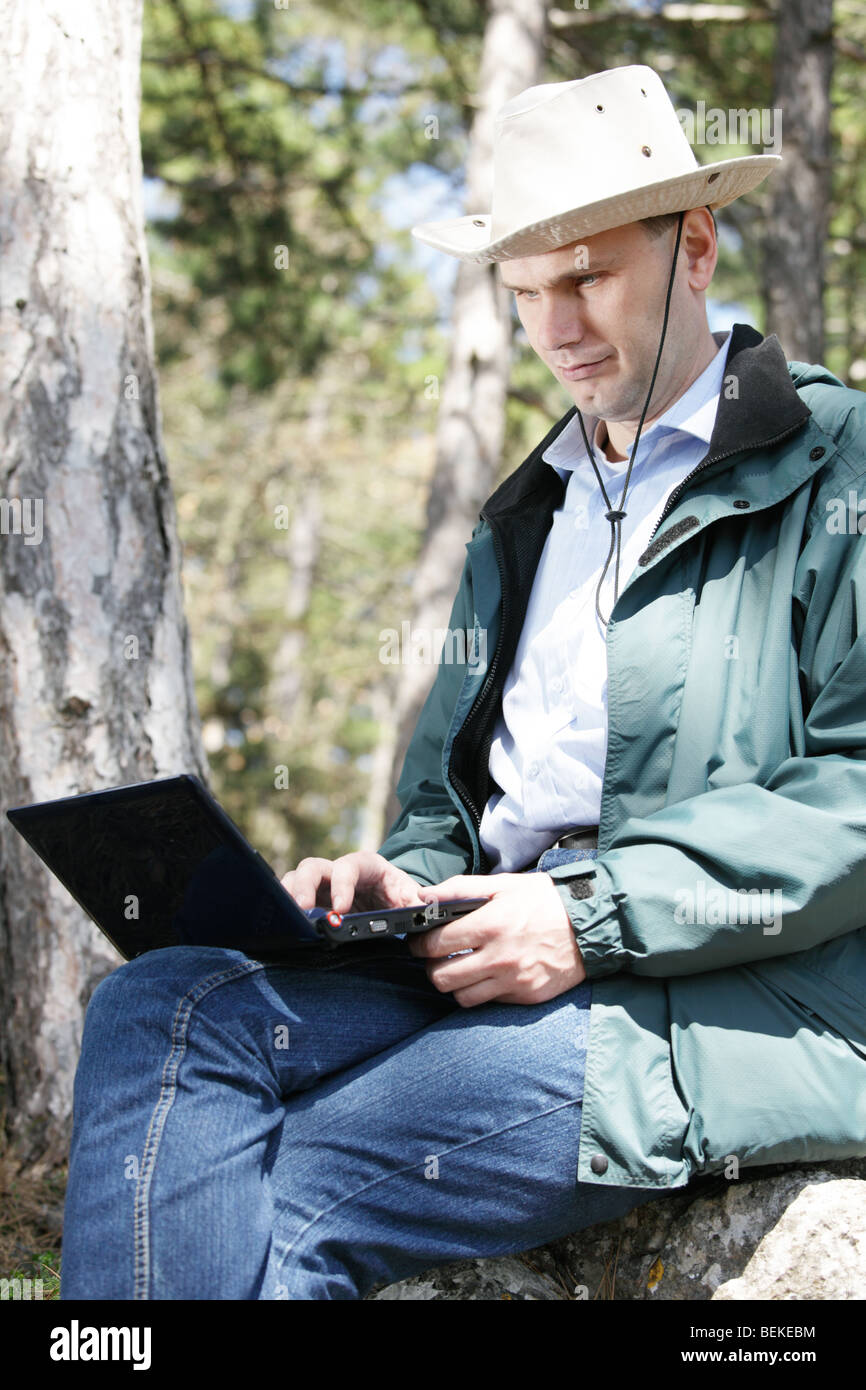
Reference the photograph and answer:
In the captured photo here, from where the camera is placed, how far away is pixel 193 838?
6.59 ft

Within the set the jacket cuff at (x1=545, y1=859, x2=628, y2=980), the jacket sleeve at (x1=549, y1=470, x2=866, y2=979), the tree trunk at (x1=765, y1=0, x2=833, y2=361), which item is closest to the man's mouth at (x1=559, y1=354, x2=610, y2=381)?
the jacket sleeve at (x1=549, y1=470, x2=866, y2=979)

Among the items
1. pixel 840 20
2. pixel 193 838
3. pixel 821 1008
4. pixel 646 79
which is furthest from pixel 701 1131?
pixel 840 20

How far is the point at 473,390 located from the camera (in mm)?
7953

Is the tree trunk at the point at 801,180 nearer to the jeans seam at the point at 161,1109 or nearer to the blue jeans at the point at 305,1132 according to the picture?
the blue jeans at the point at 305,1132

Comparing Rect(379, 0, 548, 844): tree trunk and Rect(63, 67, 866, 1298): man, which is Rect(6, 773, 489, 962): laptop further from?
Rect(379, 0, 548, 844): tree trunk

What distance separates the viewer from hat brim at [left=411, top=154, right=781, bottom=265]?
2414mm

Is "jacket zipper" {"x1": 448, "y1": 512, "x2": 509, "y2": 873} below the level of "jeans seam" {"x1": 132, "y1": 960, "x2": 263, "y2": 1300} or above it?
above

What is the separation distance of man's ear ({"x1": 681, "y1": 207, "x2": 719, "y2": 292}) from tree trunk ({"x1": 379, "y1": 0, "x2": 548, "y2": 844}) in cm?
501

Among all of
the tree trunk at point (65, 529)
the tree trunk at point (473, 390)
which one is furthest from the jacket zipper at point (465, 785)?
the tree trunk at point (473, 390)

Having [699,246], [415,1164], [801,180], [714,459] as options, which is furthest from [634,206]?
[801,180]

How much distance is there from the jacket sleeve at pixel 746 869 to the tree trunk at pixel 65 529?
1.81 m

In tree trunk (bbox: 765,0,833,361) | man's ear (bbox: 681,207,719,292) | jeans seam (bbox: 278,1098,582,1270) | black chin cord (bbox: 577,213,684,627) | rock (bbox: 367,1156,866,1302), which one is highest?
tree trunk (bbox: 765,0,833,361)

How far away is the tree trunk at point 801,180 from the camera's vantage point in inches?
312

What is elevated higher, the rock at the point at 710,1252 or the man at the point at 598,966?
the man at the point at 598,966
